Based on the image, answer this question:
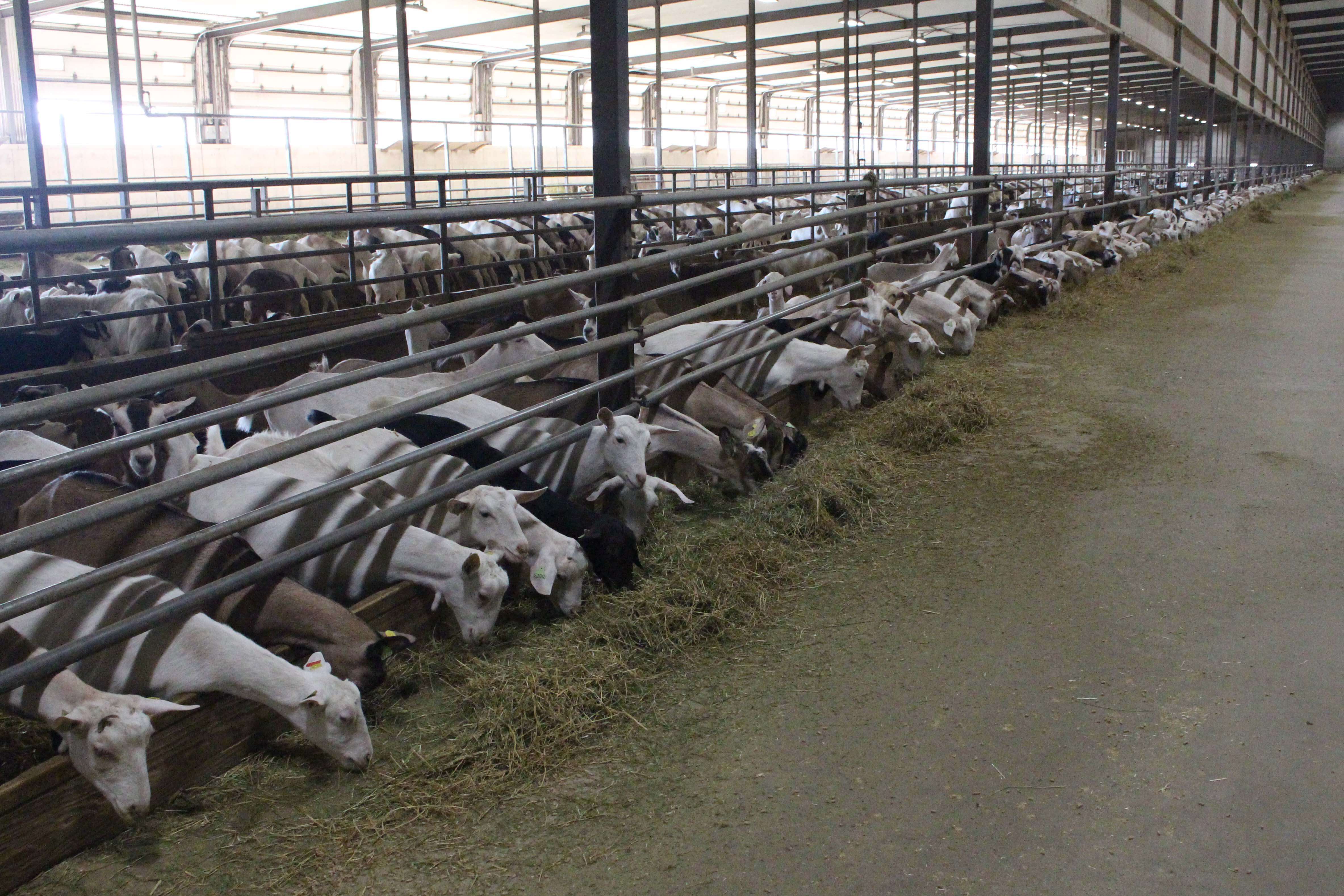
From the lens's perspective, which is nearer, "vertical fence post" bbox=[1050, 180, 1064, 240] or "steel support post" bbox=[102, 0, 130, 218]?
"steel support post" bbox=[102, 0, 130, 218]

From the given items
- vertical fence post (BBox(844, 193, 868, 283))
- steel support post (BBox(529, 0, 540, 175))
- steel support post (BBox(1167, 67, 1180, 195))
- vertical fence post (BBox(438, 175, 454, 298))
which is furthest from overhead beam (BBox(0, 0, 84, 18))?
steel support post (BBox(1167, 67, 1180, 195))

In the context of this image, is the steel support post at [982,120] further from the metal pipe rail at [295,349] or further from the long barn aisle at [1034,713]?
the metal pipe rail at [295,349]

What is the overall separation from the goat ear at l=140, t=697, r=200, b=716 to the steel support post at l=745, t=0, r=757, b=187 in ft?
54.4

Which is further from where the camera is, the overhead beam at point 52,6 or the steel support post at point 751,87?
the overhead beam at point 52,6

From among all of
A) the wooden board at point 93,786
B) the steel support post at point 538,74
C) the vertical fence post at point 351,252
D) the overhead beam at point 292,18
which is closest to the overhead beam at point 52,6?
the overhead beam at point 292,18

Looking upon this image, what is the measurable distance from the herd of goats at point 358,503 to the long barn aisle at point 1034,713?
0.89m

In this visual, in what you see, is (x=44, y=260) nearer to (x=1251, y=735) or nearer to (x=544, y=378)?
(x=544, y=378)

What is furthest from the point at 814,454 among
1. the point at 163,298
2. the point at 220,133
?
the point at 220,133

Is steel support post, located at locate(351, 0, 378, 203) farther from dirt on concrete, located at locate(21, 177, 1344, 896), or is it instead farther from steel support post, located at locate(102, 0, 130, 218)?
dirt on concrete, located at locate(21, 177, 1344, 896)

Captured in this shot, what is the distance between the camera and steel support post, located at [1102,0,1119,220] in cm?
1928

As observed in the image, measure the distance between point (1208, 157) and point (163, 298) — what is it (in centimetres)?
2896

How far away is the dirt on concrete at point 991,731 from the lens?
260 cm

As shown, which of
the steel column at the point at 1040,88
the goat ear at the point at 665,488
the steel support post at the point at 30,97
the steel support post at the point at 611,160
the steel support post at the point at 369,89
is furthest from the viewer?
the steel column at the point at 1040,88

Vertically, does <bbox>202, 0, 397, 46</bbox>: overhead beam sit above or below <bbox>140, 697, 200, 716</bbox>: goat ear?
above
